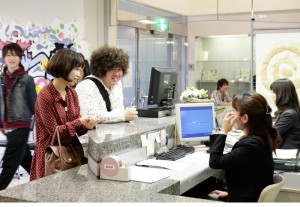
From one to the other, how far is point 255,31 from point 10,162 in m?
3.73

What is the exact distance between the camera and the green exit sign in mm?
6336

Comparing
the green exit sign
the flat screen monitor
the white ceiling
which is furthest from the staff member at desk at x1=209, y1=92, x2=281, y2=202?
the green exit sign

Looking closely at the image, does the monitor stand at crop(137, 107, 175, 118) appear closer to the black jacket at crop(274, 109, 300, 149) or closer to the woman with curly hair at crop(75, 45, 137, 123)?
the woman with curly hair at crop(75, 45, 137, 123)

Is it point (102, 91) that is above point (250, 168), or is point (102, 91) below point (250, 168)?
above

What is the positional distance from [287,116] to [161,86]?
108 centimetres

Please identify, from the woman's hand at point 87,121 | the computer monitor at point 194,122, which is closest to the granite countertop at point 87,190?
the woman's hand at point 87,121

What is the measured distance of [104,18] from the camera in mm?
5875

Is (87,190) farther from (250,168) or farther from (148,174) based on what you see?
(250,168)

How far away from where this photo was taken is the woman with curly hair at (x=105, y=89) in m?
2.76

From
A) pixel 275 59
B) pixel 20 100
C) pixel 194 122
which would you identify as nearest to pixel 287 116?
pixel 194 122

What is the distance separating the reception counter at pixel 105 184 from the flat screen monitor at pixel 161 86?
2.85 ft

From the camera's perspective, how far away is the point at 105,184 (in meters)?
1.97

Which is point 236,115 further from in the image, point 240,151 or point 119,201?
point 119,201
